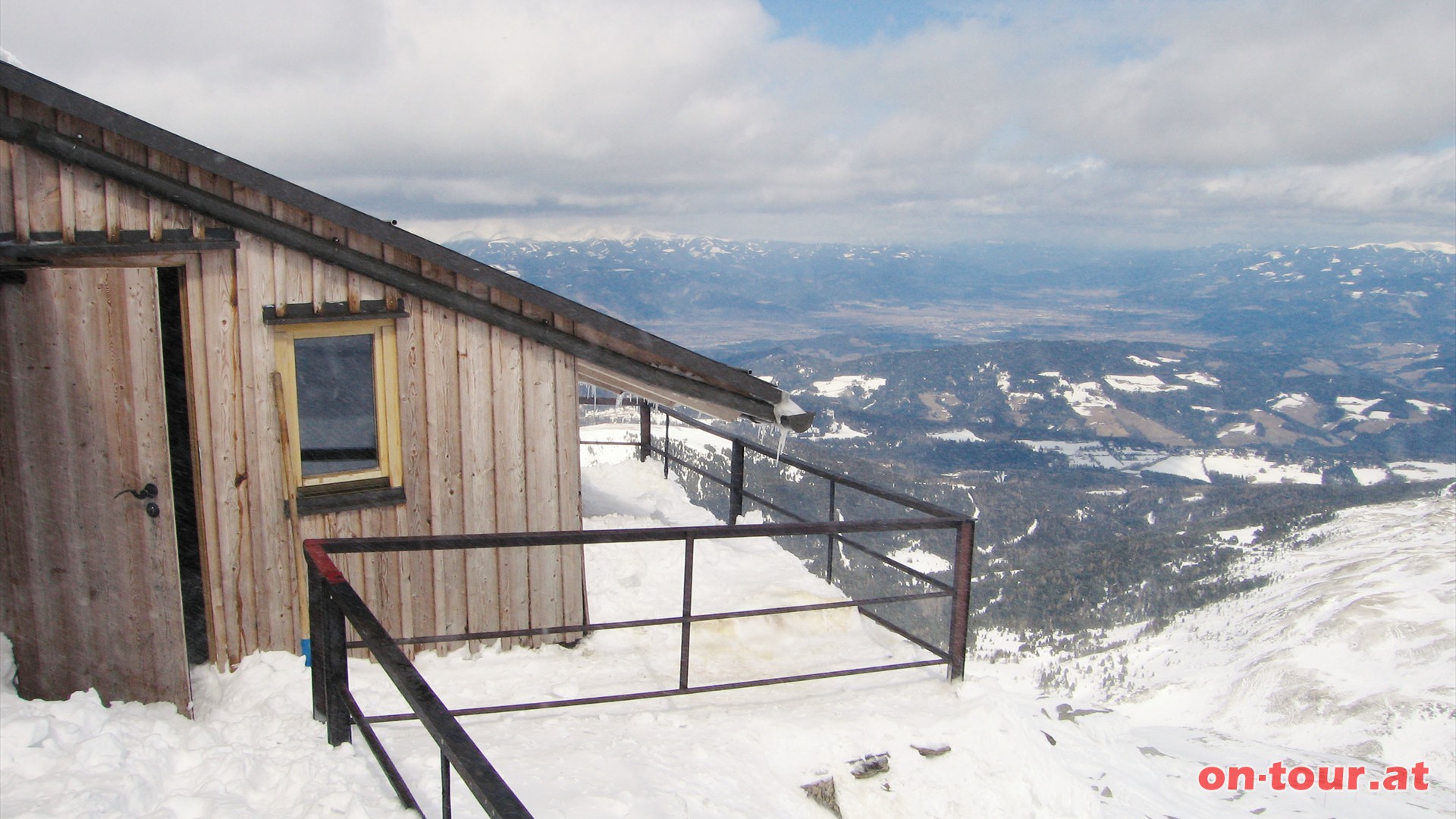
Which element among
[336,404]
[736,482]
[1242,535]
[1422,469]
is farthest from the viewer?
[1422,469]

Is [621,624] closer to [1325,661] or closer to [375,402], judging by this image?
[375,402]

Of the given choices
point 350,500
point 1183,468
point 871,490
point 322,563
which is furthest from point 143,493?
point 1183,468

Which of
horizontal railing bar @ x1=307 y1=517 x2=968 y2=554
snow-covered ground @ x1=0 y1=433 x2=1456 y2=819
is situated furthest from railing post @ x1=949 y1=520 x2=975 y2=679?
snow-covered ground @ x1=0 y1=433 x2=1456 y2=819

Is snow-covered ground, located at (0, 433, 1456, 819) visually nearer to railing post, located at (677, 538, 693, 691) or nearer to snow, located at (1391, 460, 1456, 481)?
railing post, located at (677, 538, 693, 691)

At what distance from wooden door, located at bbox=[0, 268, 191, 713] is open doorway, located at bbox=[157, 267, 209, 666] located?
1.91ft

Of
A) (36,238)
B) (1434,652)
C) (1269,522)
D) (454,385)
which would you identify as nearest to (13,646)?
(36,238)

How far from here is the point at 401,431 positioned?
5.52 m

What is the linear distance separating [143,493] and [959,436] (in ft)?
555

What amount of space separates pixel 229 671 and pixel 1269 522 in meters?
87.3


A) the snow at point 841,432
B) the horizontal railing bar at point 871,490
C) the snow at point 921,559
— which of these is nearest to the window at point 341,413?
the horizontal railing bar at point 871,490

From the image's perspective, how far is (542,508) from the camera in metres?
5.97

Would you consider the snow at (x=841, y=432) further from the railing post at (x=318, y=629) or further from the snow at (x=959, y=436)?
the railing post at (x=318, y=629)

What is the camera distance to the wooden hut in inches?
173

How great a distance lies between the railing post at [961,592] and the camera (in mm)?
5341
